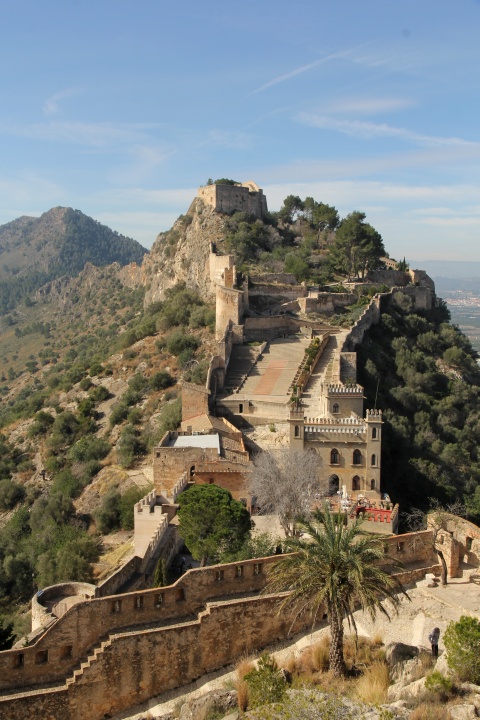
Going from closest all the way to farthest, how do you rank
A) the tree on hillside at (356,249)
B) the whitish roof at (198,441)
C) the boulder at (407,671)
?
the boulder at (407,671) → the whitish roof at (198,441) → the tree on hillside at (356,249)

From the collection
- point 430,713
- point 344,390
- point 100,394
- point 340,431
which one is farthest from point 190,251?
point 430,713

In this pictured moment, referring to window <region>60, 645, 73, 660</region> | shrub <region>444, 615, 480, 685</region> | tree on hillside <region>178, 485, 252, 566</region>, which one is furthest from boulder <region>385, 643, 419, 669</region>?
window <region>60, 645, 73, 660</region>

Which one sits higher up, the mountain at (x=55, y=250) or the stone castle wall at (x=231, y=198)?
the mountain at (x=55, y=250)

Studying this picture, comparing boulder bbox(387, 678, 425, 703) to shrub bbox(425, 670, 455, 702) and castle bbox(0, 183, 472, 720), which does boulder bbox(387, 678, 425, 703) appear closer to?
shrub bbox(425, 670, 455, 702)

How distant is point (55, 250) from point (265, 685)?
167 meters

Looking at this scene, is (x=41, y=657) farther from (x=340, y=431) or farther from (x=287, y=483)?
(x=340, y=431)

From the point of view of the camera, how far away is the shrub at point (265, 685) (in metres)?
10.6

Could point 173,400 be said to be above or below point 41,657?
above

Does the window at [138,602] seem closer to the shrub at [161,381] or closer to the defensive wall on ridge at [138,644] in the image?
the defensive wall on ridge at [138,644]

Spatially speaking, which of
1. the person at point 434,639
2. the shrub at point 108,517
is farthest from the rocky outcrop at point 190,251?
the person at point 434,639

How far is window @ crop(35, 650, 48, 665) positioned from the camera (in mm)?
12461

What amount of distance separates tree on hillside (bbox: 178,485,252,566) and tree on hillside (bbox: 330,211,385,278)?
34.3 meters

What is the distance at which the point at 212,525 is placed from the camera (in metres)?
17.2

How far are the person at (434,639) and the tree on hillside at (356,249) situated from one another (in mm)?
39070
